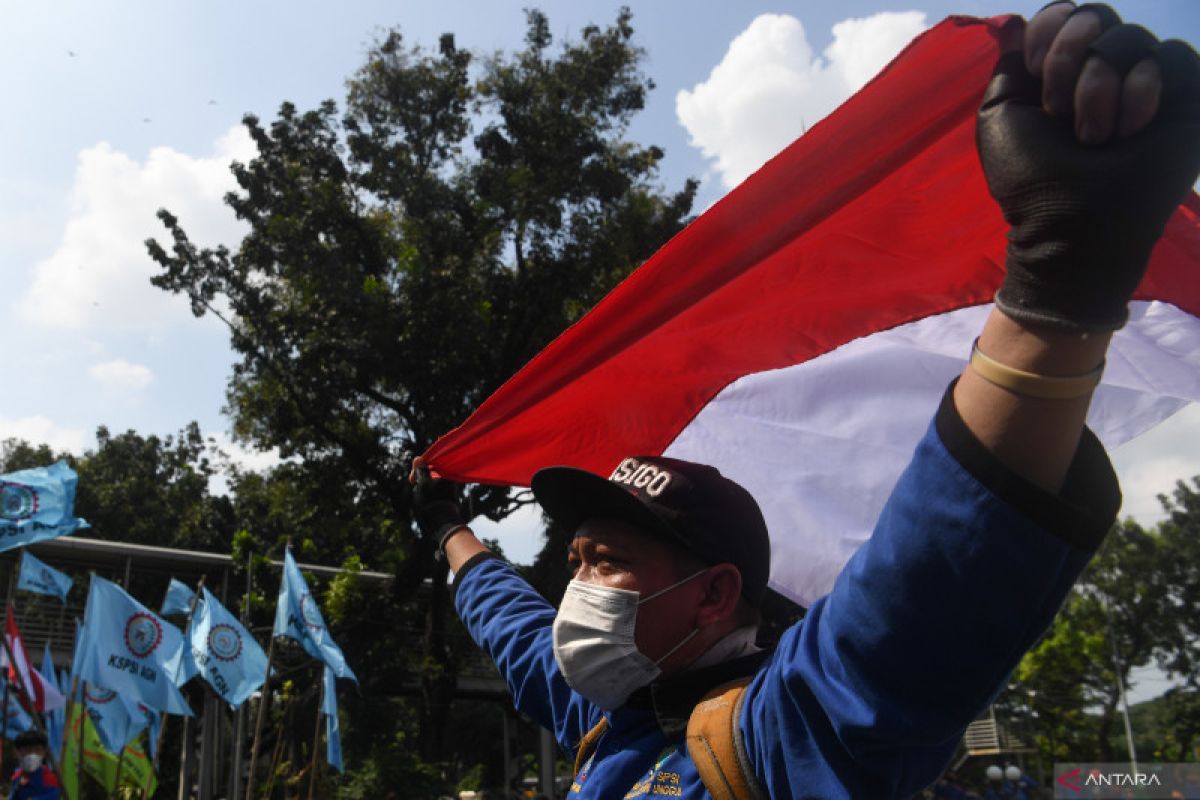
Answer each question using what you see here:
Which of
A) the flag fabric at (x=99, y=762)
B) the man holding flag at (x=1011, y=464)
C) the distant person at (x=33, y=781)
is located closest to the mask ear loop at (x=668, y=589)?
the man holding flag at (x=1011, y=464)

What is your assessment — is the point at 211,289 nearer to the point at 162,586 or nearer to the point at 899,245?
the point at 162,586

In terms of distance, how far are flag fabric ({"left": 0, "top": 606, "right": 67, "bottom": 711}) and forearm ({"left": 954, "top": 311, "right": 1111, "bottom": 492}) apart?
11241 mm

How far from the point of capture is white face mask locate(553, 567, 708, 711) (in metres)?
1.87

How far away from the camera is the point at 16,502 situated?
31.6 ft

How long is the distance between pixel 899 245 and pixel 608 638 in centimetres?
108

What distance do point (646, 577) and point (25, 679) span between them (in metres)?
10.7

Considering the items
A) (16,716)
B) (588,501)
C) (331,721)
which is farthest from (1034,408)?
(16,716)

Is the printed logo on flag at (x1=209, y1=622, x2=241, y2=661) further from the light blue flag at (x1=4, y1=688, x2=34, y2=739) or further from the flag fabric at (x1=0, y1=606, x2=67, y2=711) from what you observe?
the light blue flag at (x1=4, y1=688, x2=34, y2=739)

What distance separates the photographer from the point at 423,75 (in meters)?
17.9

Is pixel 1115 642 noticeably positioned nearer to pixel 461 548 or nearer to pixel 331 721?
pixel 331 721

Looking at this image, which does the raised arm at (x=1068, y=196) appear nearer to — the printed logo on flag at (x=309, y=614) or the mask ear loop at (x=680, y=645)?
the mask ear loop at (x=680, y=645)

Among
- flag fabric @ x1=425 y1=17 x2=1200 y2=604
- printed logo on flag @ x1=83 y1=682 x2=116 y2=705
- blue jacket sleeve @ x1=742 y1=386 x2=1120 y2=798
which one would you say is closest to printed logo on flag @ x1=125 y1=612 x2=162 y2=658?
printed logo on flag @ x1=83 y1=682 x2=116 y2=705


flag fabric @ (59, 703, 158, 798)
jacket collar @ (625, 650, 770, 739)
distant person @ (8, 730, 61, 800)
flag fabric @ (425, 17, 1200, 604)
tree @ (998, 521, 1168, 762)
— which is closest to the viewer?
jacket collar @ (625, 650, 770, 739)

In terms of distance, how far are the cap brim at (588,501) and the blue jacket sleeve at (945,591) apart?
0.77 metres
